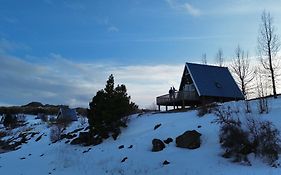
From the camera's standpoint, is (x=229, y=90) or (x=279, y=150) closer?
(x=279, y=150)

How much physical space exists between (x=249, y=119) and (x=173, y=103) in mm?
22573

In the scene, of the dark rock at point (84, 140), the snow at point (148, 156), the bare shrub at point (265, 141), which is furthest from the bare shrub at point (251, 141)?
the dark rock at point (84, 140)

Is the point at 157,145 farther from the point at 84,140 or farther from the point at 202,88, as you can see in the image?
the point at 202,88

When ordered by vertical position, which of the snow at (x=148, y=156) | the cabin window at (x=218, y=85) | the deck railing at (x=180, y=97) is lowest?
the snow at (x=148, y=156)

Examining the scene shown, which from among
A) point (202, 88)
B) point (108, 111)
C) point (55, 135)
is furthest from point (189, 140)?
point (55, 135)

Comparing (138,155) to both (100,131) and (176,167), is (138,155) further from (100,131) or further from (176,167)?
(100,131)

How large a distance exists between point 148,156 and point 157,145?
4.23ft

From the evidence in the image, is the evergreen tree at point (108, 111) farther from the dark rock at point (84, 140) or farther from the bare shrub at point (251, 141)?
the bare shrub at point (251, 141)

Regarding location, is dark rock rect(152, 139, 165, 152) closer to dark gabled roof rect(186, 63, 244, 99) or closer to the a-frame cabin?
the a-frame cabin

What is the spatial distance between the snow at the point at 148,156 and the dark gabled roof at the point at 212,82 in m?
11.7

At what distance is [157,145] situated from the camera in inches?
871

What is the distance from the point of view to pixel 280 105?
78.6 ft

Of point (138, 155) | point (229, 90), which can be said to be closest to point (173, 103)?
point (229, 90)

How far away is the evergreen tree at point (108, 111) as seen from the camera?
31.2 m
